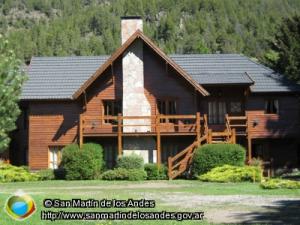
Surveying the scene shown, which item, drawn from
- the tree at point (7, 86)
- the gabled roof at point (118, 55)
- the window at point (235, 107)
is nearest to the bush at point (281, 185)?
the tree at point (7, 86)

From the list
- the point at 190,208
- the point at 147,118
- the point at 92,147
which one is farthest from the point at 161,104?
the point at 190,208

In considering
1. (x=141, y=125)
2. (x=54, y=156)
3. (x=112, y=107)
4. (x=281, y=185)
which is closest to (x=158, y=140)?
(x=141, y=125)

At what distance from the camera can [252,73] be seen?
40219 millimetres

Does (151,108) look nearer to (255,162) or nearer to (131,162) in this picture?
(131,162)

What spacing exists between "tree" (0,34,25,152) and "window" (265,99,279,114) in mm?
24586

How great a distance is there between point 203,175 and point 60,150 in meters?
11.8

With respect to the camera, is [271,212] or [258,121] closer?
[271,212]

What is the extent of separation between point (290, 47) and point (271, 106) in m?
9.55

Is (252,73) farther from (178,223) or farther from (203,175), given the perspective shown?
(178,223)

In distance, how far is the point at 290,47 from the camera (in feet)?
154

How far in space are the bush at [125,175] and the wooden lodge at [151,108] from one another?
197 cm

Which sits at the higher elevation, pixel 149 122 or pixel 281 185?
pixel 149 122

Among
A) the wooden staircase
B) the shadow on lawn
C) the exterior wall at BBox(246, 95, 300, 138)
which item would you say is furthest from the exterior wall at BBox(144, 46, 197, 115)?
the shadow on lawn

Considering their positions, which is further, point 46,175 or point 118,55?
point 118,55
